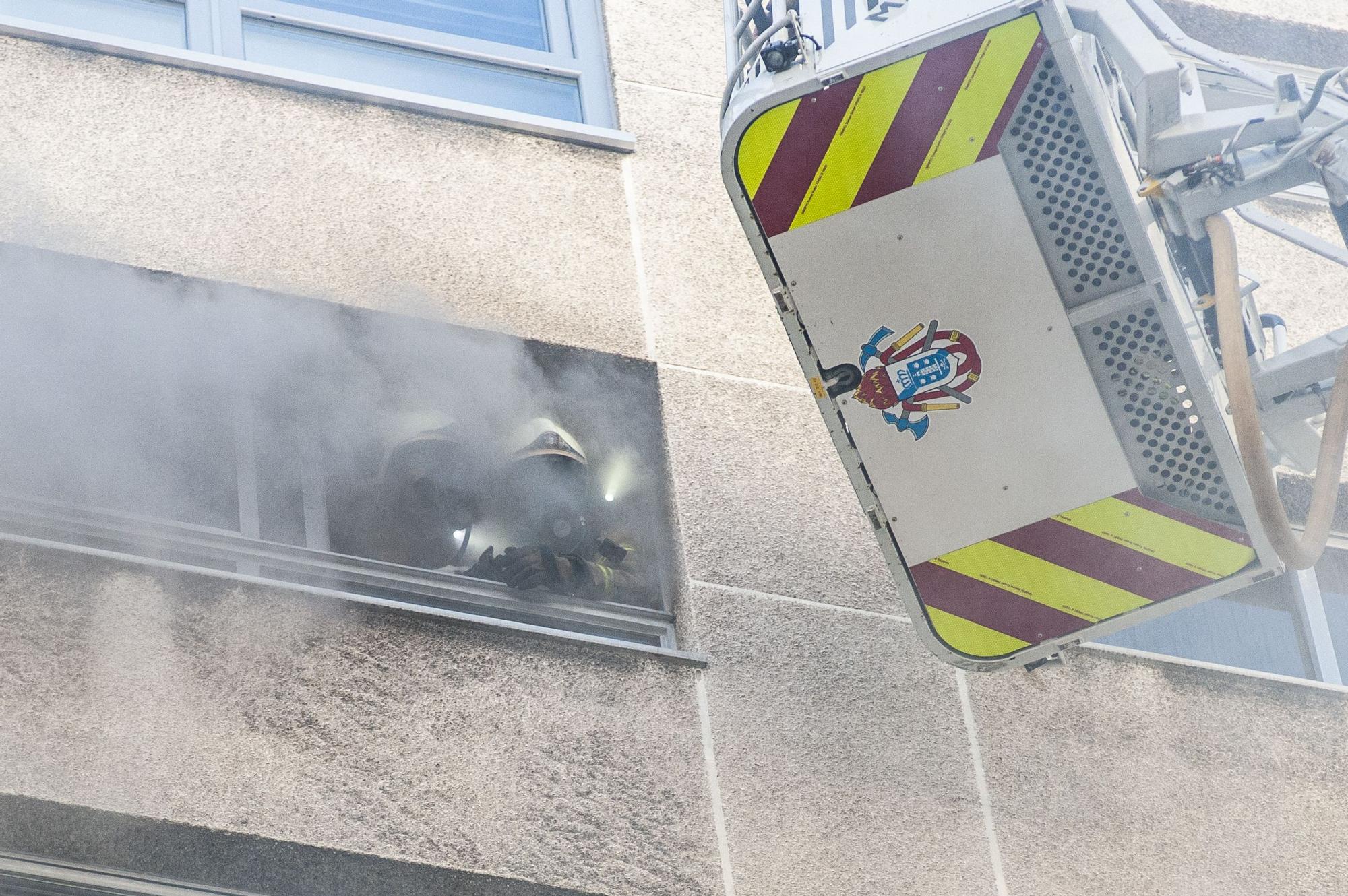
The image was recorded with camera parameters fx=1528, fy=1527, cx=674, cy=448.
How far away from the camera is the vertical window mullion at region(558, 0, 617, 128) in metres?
6.26

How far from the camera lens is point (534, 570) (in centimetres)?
488

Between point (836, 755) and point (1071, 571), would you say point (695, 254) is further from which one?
point (1071, 571)

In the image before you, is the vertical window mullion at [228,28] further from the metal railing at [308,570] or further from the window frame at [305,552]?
the metal railing at [308,570]

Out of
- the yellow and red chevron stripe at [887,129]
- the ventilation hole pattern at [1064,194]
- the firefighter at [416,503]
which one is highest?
the firefighter at [416,503]

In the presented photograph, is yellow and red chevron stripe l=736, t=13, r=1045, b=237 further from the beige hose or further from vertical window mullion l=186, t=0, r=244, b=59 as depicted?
vertical window mullion l=186, t=0, r=244, b=59

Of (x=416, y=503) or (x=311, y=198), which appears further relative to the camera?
(x=311, y=198)

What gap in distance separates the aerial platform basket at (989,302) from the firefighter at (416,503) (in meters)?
1.83

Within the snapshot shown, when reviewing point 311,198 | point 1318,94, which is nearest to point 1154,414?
point 1318,94

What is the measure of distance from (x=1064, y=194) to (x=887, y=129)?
0.41 metres

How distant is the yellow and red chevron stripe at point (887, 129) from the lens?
3.23 meters

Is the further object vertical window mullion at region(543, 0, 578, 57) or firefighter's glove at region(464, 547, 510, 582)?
vertical window mullion at region(543, 0, 578, 57)

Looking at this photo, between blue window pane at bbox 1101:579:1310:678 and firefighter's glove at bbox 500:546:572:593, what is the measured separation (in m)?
2.02

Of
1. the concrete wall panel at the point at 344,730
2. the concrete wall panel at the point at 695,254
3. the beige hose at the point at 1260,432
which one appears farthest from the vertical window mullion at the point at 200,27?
the beige hose at the point at 1260,432

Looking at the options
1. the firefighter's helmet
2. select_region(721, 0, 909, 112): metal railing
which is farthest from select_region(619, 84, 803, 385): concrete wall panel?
select_region(721, 0, 909, 112): metal railing
